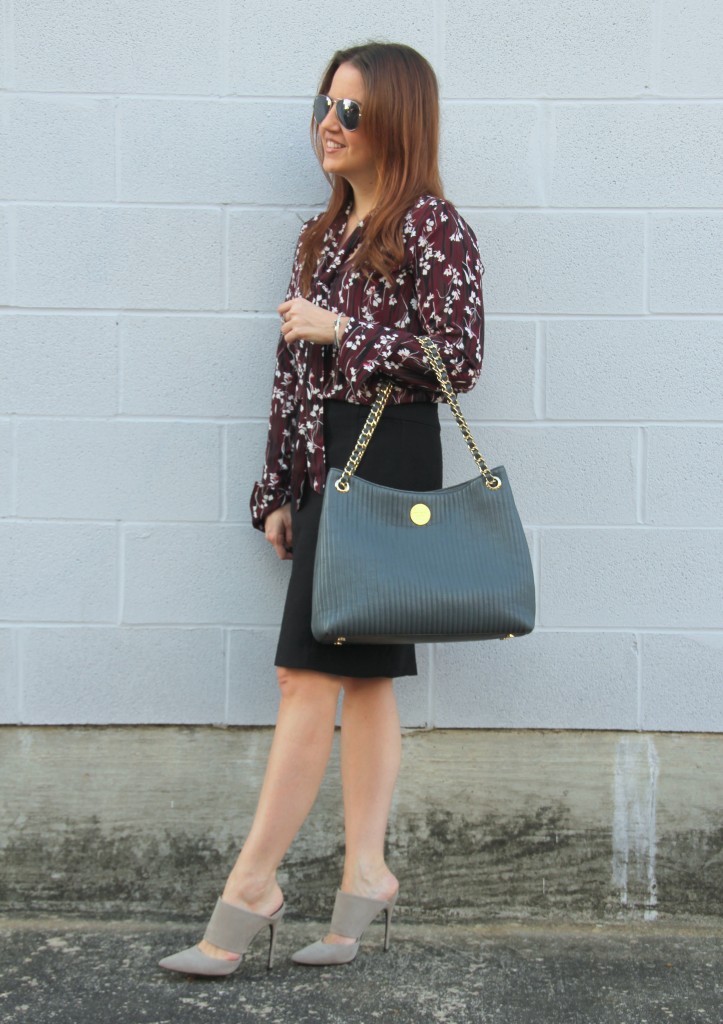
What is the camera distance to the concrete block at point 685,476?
2.80 meters

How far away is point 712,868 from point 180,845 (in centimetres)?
130

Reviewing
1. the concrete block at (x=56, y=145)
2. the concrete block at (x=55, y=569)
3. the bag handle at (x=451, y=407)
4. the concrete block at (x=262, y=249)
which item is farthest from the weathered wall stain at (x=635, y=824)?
the concrete block at (x=56, y=145)

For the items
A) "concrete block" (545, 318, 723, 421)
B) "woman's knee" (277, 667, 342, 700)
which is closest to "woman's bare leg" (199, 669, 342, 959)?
"woman's knee" (277, 667, 342, 700)

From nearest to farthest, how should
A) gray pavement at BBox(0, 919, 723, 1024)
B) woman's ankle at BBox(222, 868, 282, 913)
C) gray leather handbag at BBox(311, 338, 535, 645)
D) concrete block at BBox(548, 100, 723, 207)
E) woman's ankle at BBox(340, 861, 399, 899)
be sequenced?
1. gray leather handbag at BBox(311, 338, 535, 645)
2. gray pavement at BBox(0, 919, 723, 1024)
3. woman's ankle at BBox(222, 868, 282, 913)
4. woman's ankle at BBox(340, 861, 399, 899)
5. concrete block at BBox(548, 100, 723, 207)

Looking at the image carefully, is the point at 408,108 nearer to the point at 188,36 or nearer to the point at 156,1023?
the point at 188,36

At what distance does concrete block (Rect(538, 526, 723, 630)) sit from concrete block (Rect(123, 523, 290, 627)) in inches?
26.9

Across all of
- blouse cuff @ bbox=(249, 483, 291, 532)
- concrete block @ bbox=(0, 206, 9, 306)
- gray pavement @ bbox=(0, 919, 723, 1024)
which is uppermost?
concrete block @ bbox=(0, 206, 9, 306)

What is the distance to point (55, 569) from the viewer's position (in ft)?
9.25

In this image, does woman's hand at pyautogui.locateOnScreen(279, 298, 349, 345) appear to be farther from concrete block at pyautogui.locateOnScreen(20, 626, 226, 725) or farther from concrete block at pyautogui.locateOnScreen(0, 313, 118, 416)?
concrete block at pyautogui.locateOnScreen(20, 626, 226, 725)

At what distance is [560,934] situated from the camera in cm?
274

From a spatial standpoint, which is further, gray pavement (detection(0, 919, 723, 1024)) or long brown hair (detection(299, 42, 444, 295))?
long brown hair (detection(299, 42, 444, 295))

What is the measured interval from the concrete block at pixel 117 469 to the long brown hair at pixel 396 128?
0.67 m

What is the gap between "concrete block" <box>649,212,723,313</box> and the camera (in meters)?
2.76

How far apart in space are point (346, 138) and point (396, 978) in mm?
1789
